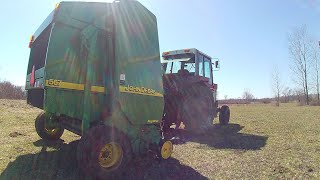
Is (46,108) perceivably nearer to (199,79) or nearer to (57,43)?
(57,43)

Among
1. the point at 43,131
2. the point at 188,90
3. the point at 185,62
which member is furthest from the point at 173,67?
the point at 43,131

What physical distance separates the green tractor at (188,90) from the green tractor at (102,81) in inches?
141

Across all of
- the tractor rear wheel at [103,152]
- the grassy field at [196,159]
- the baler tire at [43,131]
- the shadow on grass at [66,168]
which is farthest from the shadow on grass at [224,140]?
the tractor rear wheel at [103,152]

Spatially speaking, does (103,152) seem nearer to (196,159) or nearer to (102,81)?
(102,81)

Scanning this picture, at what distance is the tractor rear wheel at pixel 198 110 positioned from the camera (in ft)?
32.7

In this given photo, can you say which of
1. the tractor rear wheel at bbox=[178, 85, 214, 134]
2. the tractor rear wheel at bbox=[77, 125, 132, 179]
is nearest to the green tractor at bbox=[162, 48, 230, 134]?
the tractor rear wheel at bbox=[178, 85, 214, 134]

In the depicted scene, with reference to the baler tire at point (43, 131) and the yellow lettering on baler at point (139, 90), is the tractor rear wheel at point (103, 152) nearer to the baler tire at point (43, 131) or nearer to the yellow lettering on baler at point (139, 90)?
the yellow lettering on baler at point (139, 90)

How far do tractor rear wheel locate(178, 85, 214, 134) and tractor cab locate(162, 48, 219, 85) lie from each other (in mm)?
689

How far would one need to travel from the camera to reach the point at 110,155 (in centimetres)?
517

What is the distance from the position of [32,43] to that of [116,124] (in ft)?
11.0

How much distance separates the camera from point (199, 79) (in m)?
11.0

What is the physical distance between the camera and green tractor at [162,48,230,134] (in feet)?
32.6

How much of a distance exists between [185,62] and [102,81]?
6.31 m

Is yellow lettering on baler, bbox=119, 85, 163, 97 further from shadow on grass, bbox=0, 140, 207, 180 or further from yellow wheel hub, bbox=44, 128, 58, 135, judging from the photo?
yellow wheel hub, bbox=44, 128, 58, 135
